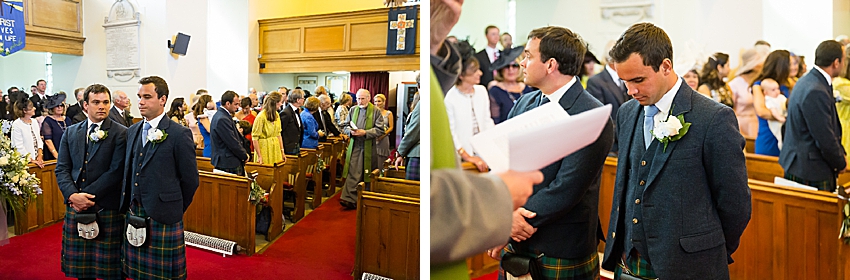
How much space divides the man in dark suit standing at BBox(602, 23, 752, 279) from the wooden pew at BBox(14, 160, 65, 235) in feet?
9.00

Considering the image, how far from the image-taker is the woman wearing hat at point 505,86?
109 cm

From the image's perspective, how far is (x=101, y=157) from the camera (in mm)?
2453

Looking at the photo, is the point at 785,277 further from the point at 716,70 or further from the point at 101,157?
the point at 101,157

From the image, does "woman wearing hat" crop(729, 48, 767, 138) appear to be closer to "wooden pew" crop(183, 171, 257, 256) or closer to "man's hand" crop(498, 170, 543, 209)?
"man's hand" crop(498, 170, 543, 209)

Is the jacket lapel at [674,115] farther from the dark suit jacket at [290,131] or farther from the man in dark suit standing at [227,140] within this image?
the man in dark suit standing at [227,140]

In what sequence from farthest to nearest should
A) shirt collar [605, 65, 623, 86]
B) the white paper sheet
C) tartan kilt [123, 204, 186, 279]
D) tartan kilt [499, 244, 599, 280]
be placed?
tartan kilt [123, 204, 186, 279]
tartan kilt [499, 244, 599, 280]
shirt collar [605, 65, 623, 86]
the white paper sheet

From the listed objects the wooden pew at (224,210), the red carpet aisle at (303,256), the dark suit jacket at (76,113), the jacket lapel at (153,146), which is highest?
the dark suit jacket at (76,113)

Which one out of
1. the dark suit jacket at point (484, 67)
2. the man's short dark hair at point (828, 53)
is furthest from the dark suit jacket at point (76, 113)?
the man's short dark hair at point (828, 53)

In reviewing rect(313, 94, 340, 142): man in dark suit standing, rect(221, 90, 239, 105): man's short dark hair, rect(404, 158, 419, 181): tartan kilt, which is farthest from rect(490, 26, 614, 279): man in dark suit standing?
rect(221, 90, 239, 105): man's short dark hair

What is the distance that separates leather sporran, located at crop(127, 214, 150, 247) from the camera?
2.36 metres

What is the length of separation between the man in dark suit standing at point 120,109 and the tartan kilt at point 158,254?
39 centimetres

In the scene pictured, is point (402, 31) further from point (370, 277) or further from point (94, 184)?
point (94, 184)

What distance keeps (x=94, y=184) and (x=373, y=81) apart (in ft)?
4.82

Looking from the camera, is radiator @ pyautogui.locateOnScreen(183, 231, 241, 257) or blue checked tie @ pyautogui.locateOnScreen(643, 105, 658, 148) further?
radiator @ pyautogui.locateOnScreen(183, 231, 241, 257)
